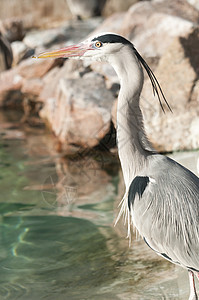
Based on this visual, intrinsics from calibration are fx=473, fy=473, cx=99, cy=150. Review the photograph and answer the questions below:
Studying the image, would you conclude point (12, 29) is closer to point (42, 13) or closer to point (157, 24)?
point (42, 13)

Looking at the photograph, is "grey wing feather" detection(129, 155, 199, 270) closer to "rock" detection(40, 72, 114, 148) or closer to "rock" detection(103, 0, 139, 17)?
"rock" detection(40, 72, 114, 148)

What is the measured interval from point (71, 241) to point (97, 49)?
1793 millimetres

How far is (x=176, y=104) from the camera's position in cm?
556

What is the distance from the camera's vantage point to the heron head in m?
2.75

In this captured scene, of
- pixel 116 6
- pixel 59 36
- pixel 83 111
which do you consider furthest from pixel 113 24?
pixel 116 6

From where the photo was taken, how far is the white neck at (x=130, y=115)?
8.93 feet

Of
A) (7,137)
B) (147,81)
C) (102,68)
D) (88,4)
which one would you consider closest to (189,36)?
(147,81)

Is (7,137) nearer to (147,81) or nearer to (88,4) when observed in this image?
(147,81)

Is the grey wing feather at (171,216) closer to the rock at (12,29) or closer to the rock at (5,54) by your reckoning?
the rock at (5,54)

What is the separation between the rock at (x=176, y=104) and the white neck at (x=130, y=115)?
267 cm

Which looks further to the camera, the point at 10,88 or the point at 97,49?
the point at 10,88

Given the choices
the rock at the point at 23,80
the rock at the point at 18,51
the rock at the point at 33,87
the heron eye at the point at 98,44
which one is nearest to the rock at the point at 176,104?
the heron eye at the point at 98,44

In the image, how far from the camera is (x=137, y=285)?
3156 mm

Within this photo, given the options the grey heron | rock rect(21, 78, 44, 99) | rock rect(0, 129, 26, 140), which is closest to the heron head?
the grey heron
